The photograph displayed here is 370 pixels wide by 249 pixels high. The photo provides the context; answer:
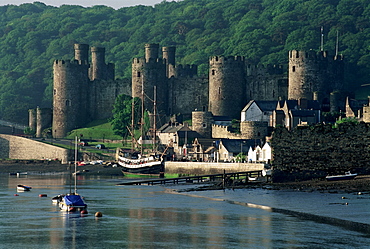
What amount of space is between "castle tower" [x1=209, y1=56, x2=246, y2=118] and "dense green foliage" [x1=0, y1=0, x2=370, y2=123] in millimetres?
20682

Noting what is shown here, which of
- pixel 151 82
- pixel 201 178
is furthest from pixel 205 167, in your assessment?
pixel 151 82

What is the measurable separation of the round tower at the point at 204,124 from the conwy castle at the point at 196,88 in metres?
0.09

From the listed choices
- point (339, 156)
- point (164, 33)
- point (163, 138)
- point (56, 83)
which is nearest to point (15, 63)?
point (164, 33)

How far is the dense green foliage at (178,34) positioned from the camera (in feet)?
391

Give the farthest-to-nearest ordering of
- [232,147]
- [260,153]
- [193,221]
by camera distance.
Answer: [232,147], [260,153], [193,221]

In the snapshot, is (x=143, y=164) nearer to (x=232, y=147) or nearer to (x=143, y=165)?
(x=143, y=165)

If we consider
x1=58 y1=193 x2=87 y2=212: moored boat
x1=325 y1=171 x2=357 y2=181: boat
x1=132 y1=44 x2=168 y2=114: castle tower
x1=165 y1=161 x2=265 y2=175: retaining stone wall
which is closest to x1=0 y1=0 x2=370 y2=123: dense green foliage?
x1=132 y1=44 x2=168 y2=114: castle tower

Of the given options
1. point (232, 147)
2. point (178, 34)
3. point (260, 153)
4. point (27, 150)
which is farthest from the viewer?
point (178, 34)

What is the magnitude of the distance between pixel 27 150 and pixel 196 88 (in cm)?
1702

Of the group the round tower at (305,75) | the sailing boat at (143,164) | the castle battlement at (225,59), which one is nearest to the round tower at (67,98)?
the castle battlement at (225,59)

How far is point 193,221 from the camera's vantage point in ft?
121

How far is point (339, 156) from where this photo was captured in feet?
158

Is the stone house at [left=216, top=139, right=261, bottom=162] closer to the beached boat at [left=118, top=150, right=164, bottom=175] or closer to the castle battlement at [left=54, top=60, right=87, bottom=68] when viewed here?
the beached boat at [left=118, top=150, right=164, bottom=175]

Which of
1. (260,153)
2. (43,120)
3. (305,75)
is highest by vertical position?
(305,75)
